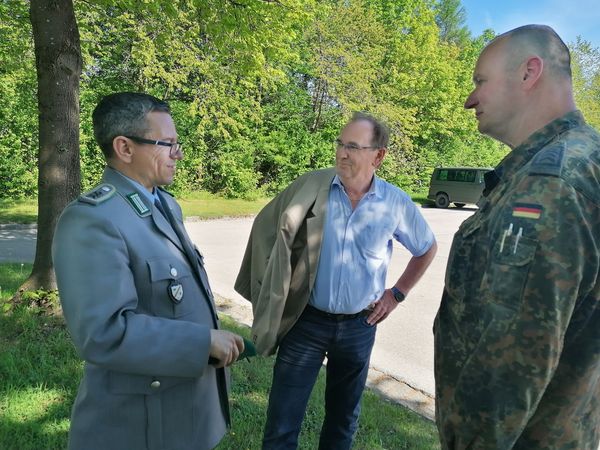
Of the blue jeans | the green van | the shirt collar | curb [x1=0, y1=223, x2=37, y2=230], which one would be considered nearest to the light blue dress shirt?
the shirt collar

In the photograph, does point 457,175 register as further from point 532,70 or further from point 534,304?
point 534,304

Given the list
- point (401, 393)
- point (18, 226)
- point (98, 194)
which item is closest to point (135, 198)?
point (98, 194)

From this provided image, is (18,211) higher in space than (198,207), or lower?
lower

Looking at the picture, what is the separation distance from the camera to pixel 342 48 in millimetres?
17391

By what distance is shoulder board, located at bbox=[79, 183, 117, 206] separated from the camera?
1430mm

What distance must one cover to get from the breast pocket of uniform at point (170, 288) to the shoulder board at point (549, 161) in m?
1.16

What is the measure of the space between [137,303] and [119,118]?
662 millimetres

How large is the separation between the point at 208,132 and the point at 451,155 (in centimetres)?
1484

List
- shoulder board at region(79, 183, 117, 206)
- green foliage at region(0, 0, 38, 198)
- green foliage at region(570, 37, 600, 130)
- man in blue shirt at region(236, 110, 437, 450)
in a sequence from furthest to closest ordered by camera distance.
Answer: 1. green foliage at region(570, 37, 600, 130)
2. green foliage at region(0, 0, 38, 198)
3. man in blue shirt at region(236, 110, 437, 450)
4. shoulder board at region(79, 183, 117, 206)

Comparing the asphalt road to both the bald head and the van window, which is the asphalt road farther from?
the van window

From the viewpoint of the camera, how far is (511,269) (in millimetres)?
1201

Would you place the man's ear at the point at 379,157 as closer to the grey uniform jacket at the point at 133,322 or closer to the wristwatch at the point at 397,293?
the wristwatch at the point at 397,293

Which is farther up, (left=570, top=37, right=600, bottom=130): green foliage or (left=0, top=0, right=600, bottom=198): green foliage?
(left=570, top=37, right=600, bottom=130): green foliage

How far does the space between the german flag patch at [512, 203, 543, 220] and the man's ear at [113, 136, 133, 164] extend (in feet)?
4.22
